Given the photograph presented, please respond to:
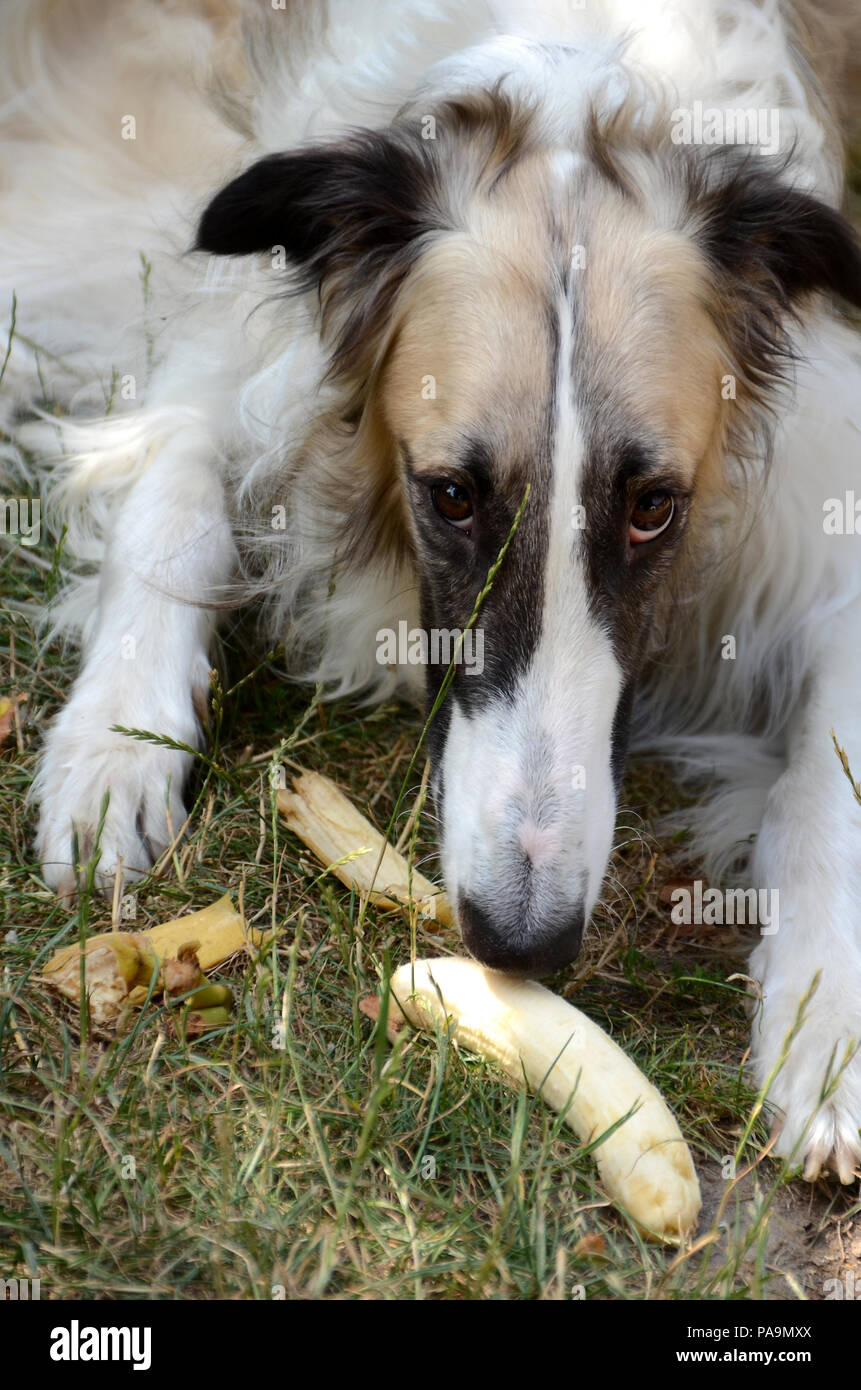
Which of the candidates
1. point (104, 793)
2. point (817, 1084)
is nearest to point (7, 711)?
point (104, 793)

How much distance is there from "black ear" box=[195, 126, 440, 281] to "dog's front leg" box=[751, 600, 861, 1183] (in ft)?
5.21

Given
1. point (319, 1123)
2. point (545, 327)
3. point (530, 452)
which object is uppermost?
point (545, 327)

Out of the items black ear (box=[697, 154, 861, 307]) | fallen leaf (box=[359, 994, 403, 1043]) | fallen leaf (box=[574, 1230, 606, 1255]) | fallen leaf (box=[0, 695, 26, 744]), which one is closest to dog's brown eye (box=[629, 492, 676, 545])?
black ear (box=[697, 154, 861, 307])

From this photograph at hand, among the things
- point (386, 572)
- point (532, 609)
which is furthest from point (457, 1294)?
point (386, 572)

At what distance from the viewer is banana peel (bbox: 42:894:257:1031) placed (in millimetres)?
2859

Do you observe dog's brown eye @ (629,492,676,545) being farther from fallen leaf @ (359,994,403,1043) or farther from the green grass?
fallen leaf @ (359,994,403,1043)

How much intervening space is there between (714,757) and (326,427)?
4.70 feet

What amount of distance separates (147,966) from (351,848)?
59 cm

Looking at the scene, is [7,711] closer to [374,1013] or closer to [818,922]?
[374,1013]

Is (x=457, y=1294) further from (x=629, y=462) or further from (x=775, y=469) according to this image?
(x=775, y=469)

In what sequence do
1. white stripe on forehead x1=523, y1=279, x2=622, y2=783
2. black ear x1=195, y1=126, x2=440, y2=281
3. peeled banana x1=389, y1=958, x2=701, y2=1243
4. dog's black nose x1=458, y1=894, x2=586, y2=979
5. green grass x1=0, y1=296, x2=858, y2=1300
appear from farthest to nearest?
black ear x1=195, y1=126, x2=440, y2=281, white stripe on forehead x1=523, y1=279, x2=622, y2=783, dog's black nose x1=458, y1=894, x2=586, y2=979, peeled banana x1=389, y1=958, x2=701, y2=1243, green grass x1=0, y1=296, x2=858, y2=1300

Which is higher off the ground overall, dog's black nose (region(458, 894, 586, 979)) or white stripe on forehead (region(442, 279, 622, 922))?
white stripe on forehead (region(442, 279, 622, 922))

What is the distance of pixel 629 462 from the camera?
2.93 meters

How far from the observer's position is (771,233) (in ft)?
10.7
